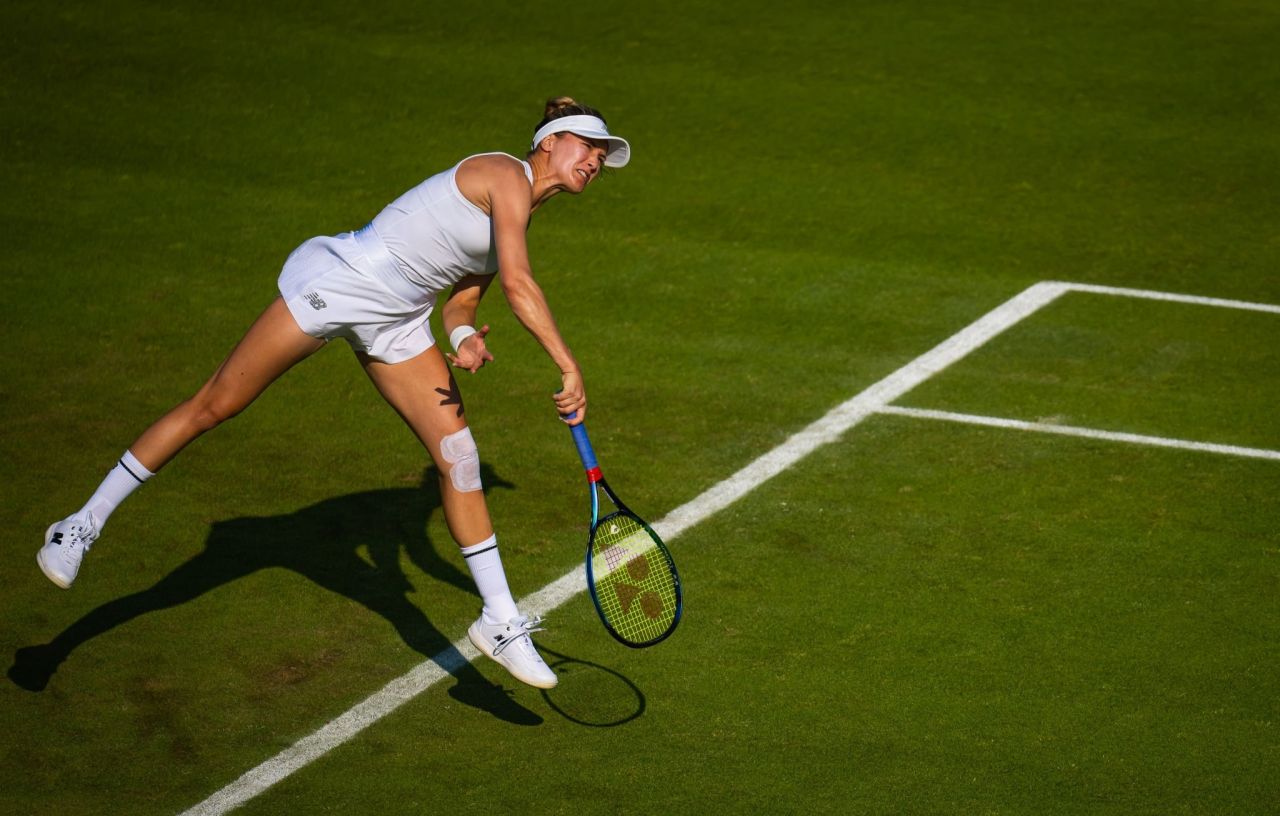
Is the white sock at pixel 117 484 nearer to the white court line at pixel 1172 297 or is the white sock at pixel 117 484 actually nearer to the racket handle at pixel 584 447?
the racket handle at pixel 584 447

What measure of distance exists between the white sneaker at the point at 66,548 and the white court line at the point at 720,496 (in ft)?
3.89

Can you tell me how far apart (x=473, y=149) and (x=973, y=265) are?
4399 mm

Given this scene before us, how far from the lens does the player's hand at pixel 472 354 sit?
600 centimetres

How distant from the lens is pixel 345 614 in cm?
699

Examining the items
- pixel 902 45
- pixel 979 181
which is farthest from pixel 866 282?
pixel 902 45

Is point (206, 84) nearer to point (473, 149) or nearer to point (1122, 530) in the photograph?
point (473, 149)

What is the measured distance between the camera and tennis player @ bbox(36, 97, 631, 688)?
19.9 feet

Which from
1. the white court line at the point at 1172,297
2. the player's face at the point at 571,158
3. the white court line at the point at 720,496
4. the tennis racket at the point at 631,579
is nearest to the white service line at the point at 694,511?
the white court line at the point at 720,496

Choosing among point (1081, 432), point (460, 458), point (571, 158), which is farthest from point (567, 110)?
point (1081, 432)

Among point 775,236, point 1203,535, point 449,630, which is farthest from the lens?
point 775,236

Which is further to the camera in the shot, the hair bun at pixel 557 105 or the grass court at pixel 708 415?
the hair bun at pixel 557 105

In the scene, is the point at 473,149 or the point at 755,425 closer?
the point at 755,425

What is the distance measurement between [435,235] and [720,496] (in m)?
2.65

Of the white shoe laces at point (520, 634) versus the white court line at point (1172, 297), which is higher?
the white shoe laces at point (520, 634)
